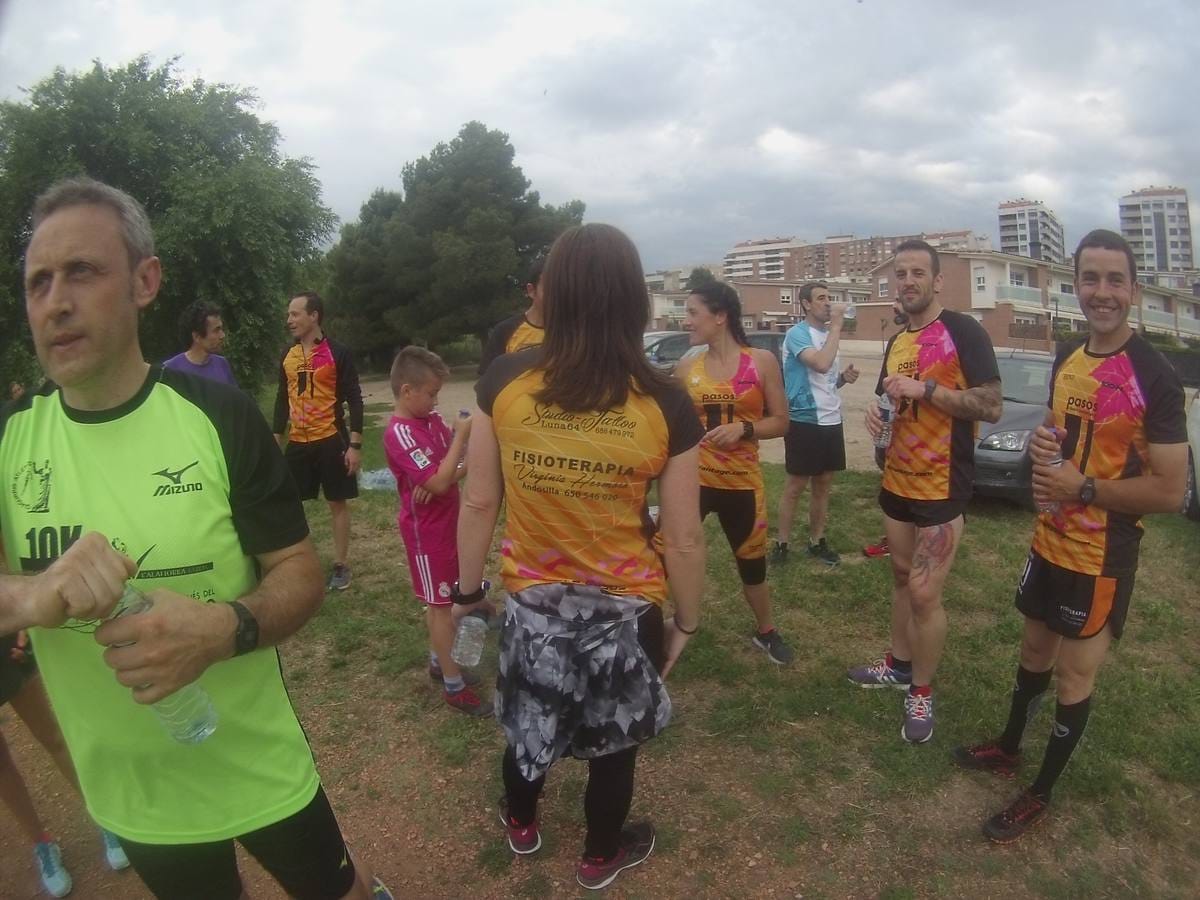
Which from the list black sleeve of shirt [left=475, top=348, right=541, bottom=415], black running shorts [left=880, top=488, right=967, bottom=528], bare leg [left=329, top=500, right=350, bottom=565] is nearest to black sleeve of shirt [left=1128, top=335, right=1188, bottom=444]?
black running shorts [left=880, top=488, right=967, bottom=528]

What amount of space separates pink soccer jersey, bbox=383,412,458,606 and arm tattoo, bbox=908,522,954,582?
2204 millimetres

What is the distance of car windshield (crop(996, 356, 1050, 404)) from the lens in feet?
25.5

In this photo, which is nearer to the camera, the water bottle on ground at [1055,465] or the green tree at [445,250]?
the water bottle on ground at [1055,465]

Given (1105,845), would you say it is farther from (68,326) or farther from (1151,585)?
(68,326)

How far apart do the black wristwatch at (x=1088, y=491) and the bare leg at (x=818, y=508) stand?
9.87 ft

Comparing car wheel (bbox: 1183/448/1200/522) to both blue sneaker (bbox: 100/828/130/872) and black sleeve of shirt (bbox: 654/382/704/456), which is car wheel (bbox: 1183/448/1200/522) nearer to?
black sleeve of shirt (bbox: 654/382/704/456)

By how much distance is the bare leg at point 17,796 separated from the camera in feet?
8.43

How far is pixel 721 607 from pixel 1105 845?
2405 millimetres

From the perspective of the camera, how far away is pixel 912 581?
3281 millimetres

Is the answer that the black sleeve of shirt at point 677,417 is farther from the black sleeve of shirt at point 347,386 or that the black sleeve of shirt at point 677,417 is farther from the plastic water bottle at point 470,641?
the black sleeve of shirt at point 347,386

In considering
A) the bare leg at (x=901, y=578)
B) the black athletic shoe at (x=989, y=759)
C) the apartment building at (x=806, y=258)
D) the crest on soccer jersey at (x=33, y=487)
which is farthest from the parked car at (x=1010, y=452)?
the apartment building at (x=806, y=258)

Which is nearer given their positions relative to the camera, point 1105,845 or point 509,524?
point 509,524

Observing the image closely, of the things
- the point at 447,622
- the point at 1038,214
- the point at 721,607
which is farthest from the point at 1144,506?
the point at 1038,214

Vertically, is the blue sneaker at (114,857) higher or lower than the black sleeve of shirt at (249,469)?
lower
